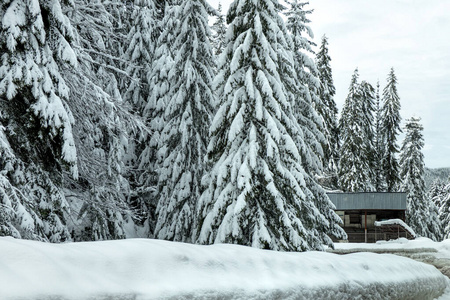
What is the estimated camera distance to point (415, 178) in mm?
50594

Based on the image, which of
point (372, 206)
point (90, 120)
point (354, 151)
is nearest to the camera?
point (90, 120)

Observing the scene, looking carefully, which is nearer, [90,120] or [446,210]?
[90,120]

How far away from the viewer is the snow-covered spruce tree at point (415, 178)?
1970 inches

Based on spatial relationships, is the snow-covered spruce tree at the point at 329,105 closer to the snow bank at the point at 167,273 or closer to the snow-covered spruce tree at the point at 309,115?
the snow-covered spruce tree at the point at 309,115

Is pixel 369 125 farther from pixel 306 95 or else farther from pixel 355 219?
pixel 306 95

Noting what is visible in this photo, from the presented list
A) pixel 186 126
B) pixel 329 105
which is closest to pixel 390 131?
pixel 329 105

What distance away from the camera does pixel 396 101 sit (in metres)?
54.7

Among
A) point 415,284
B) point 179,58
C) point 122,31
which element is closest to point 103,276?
point 415,284

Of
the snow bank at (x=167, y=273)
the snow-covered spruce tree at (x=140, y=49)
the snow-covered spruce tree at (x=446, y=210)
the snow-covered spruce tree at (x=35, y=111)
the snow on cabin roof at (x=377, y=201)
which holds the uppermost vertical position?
the snow-covered spruce tree at (x=140, y=49)

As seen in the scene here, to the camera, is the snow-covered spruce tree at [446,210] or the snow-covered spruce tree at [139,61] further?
the snow-covered spruce tree at [446,210]

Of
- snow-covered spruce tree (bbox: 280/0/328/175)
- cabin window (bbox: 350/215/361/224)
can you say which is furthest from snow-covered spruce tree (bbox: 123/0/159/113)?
cabin window (bbox: 350/215/361/224)

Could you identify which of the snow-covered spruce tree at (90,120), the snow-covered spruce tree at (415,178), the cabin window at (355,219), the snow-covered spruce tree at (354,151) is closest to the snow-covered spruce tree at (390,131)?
the snow-covered spruce tree at (415,178)

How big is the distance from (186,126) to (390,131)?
3965cm

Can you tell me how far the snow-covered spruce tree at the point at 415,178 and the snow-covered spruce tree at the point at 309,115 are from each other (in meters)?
33.6
